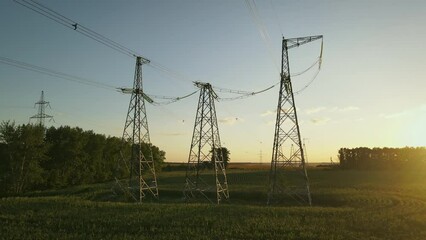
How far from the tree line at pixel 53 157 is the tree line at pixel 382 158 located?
88141mm

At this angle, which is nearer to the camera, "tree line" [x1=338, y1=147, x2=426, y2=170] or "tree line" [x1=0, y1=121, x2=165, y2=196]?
"tree line" [x1=0, y1=121, x2=165, y2=196]

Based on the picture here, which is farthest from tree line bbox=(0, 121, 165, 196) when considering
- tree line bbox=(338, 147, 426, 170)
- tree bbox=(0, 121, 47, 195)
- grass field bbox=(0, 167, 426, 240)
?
tree line bbox=(338, 147, 426, 170)

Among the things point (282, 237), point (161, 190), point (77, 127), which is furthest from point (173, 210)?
point (77, 127)

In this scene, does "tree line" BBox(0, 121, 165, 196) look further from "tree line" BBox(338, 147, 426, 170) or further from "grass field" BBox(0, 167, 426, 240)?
"tree line" BBox(338, 147, 426, 170)

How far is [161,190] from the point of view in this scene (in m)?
61.8

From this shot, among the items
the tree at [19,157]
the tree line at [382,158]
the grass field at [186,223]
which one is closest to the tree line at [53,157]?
the tree at [19,157]

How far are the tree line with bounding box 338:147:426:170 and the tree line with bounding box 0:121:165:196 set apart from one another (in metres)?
88.1

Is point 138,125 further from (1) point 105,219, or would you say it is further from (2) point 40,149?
(2) point 40,149

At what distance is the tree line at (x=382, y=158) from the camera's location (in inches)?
5394

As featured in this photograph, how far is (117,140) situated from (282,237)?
89.3 metres

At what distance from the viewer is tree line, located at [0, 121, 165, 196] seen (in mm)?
63375

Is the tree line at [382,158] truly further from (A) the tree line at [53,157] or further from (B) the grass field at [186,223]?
(B) the grass field at [186,223]

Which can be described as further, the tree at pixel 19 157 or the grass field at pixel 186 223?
the tree at pixel 19 157

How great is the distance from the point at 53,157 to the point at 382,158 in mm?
119784
